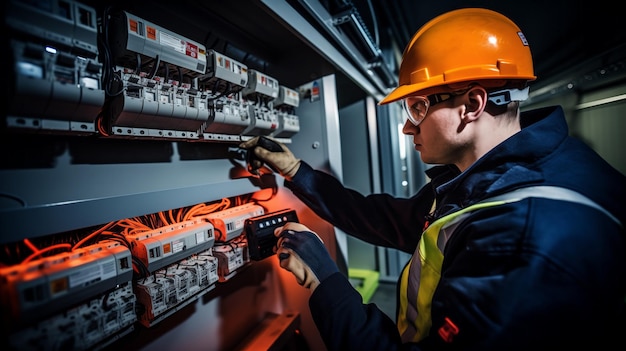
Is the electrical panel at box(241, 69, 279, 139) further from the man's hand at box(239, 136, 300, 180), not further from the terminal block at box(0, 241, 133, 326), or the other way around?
the terminal block at box(0, 241, 133, 326)

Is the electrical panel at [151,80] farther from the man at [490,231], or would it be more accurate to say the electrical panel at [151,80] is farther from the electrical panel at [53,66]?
the man at [490,231]

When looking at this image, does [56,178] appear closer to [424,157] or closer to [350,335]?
[350,335]

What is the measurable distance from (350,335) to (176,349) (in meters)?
0.76

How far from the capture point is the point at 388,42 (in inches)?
110

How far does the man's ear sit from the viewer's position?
2.68 ft

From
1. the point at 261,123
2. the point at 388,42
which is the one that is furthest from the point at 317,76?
the point at 388,42

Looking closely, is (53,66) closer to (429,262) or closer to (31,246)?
(31,246)

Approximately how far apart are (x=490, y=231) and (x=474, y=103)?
435 mm

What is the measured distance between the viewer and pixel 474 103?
84 cm

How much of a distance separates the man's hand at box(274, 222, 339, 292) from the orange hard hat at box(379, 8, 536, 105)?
616mm

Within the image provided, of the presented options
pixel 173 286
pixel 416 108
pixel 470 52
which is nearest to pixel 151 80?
pixel 173 286

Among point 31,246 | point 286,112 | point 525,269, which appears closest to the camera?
point 525,269

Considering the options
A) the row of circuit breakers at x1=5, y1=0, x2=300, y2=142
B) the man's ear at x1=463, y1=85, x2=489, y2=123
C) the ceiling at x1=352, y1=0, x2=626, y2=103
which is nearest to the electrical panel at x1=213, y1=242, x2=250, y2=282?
the row of circuit breakers at x1=5, y1=0, x2=300, y2=142

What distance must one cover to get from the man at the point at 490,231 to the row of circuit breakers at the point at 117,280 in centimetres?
23
